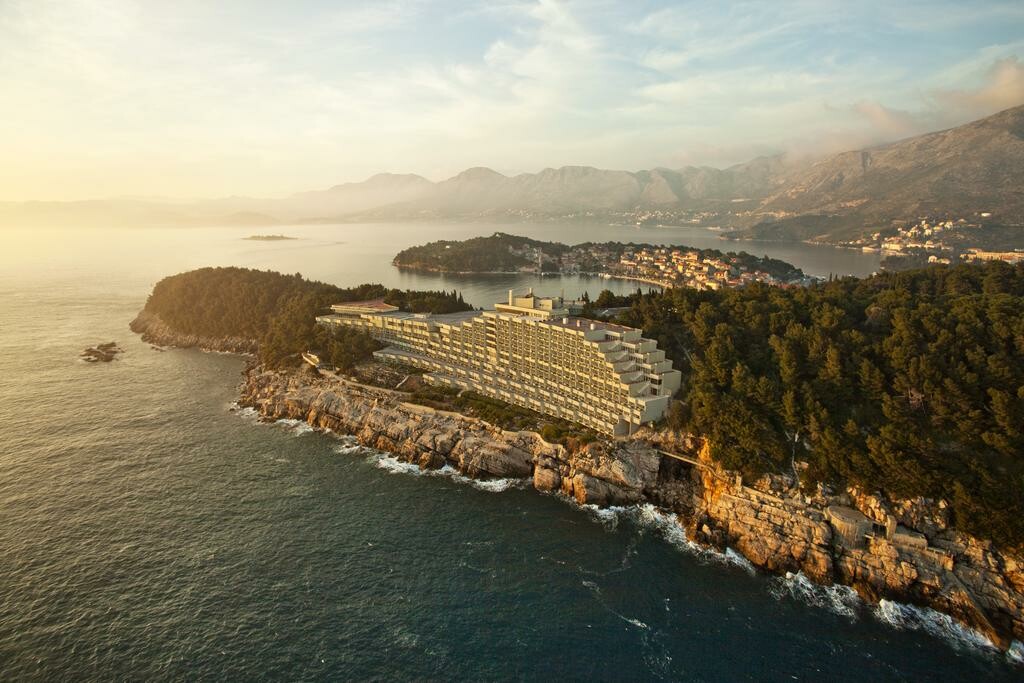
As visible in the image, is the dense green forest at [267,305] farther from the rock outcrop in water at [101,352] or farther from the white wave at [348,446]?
the white wave at [348,446]

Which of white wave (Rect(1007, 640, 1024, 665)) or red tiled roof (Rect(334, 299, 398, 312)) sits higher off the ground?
red tiled roof (Rect(334, 299, 398, 312))

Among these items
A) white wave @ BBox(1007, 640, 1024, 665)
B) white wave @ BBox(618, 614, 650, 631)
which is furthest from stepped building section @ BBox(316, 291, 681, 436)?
white wave @ BBox(1007, 640, 1024, 665)

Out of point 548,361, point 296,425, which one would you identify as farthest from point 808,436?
point 296,425

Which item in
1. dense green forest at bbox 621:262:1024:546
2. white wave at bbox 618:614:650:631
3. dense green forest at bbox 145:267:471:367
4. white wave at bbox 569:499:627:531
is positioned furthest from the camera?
dense green forest at bbox 145:267:471:367

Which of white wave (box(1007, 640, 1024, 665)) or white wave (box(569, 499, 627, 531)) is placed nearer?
white wave (box(1007, 640, 1024, 665))

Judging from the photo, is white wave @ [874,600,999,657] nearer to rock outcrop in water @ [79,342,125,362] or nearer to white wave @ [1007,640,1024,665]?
white wave @ [1007,640,1024,665]

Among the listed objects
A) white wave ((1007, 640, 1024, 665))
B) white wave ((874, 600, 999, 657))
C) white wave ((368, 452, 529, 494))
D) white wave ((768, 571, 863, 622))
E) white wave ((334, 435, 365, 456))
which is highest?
white wave ((334, 435, 365, 456))

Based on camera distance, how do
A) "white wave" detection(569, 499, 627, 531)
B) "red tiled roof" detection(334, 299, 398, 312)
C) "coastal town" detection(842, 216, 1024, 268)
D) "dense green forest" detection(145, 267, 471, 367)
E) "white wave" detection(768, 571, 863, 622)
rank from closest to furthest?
"white wave" detection(768, 571, 863, 622), "white wave" detection(569, 499, 627, 531), "dense green forest" detection(145, 267, 471, 367), "red tiled roof" detection(334, 299, 398, 312), "coastal town" detection(842, 216, 1024, 268)
